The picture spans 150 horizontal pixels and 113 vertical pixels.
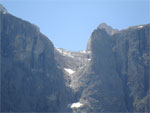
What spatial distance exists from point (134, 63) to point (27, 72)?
120ft

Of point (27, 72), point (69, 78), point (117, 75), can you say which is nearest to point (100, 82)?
point (117, 75)

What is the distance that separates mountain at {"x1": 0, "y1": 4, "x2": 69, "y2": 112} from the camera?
64.1 meters

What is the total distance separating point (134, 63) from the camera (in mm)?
78125

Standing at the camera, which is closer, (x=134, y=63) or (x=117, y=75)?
(x=134, y=63)

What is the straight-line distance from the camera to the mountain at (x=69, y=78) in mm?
66438

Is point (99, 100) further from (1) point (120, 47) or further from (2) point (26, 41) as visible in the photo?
(2) point (26, 41)

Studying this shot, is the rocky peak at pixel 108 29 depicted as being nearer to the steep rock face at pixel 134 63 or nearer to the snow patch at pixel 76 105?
the steep rock face at pixel 134 63

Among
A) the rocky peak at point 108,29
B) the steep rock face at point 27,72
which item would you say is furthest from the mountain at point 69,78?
the rocky peak at point 108,29

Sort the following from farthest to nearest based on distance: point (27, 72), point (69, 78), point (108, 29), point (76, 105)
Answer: point (108, 29) < point (69, 78) < point (76, 105) < point (27, 72)

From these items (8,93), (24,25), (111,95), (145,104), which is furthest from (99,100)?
(24,25)

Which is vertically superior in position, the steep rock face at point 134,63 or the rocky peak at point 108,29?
the rocky peak at point 108,29

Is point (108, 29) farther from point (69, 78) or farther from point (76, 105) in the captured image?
point (76, 105)

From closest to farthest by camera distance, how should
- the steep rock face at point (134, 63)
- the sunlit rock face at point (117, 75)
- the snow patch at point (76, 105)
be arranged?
the sunlit rock face at point (117, 75) → the snow patch at point (76, 105) → the steep rock face at point (134, 63)

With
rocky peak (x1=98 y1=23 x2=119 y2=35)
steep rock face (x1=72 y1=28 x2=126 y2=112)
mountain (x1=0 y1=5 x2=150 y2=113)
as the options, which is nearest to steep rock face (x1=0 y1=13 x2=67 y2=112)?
mountain (x1=0 y1=5 x2=150 y2=113)
